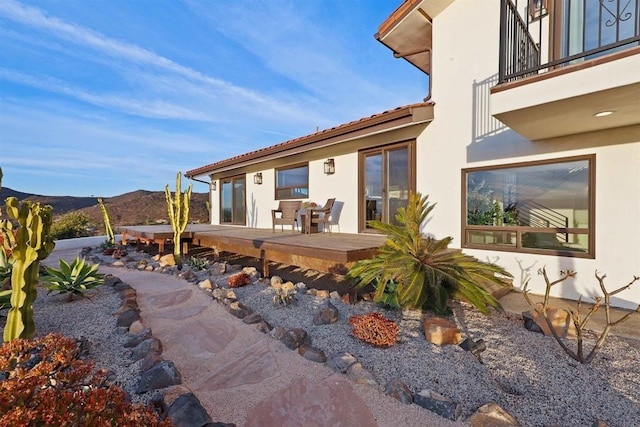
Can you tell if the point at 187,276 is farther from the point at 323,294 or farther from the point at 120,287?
the point at 323,294

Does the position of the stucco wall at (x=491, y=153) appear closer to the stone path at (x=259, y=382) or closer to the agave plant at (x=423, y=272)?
the agave plant at (x=423, y=272)

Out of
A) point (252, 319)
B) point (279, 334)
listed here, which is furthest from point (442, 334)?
point (252, 319)

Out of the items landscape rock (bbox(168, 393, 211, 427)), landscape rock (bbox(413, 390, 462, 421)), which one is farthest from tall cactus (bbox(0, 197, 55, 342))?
landscape rock (bbox(413, 390, 462, 421))

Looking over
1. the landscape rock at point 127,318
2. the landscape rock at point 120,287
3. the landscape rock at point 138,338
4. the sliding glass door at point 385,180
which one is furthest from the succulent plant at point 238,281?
the sliding glass door at point 385,180

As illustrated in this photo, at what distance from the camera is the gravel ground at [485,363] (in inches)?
81.9

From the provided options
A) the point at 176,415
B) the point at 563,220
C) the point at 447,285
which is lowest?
the point at 176,415

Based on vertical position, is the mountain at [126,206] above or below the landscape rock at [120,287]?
above

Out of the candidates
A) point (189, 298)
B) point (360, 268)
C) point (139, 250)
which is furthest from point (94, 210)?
point (360, 268)

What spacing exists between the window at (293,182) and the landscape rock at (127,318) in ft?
Answer: 17.4

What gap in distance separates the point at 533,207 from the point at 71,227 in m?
15.2

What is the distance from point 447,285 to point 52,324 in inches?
186

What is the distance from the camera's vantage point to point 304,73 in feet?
44.0

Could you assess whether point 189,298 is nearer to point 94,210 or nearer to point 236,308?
point 236,308

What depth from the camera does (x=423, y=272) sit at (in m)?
3.37
